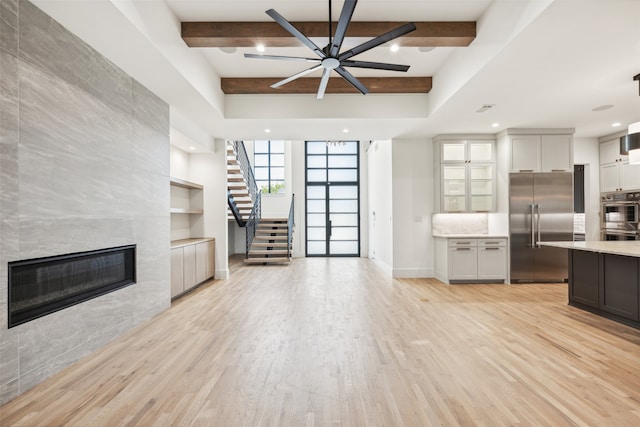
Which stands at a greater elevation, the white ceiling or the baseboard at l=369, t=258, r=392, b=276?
the white ceiling

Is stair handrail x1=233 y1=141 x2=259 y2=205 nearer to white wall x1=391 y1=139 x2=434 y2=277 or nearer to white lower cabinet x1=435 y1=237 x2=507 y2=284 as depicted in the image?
white wall x1=391 y1=139 x2=434 y2=277

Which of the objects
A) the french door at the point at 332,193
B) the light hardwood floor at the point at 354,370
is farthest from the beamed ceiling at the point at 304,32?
the french door at the point at 332,193

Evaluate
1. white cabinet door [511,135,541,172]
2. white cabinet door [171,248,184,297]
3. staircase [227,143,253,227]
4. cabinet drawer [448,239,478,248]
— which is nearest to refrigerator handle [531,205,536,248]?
white cabinet door [511,135,541,172]

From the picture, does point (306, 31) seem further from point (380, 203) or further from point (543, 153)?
point (380, 203)

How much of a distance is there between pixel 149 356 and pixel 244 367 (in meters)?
0.96

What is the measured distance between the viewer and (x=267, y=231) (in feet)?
30.1

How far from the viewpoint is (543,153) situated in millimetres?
6027

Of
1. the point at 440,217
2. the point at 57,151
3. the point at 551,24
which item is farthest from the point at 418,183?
the point at 57,151

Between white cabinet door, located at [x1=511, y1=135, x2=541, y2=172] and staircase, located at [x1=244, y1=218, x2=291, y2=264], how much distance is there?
17.9 feet

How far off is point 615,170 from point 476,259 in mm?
3349

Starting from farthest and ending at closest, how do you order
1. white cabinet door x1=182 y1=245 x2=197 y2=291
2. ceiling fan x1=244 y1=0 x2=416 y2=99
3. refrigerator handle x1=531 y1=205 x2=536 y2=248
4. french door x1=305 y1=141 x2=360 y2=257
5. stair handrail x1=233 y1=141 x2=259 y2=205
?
french door x1=305 y1=141 x2=360 y2=257 < stair handrail x1=233 y1=141 x2=259 y2=205 < refrigerator handle x1=531 y1=205 x2=536 y2=248 < white cabinet door x1=182 y1=245 x2=197 y2=291 < ceiling fan x1=244 y1=0 x2=416 y2=99

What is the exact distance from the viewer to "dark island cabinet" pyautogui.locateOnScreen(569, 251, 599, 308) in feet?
13.4

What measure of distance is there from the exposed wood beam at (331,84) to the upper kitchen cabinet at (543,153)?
2431 millimetres

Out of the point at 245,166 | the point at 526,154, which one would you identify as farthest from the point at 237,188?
the point at 526,154
